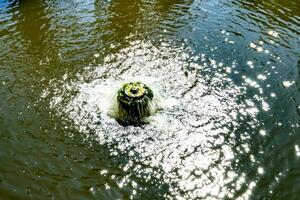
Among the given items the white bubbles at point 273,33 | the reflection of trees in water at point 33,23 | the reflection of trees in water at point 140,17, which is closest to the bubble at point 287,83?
the white bubbles at point 273,33

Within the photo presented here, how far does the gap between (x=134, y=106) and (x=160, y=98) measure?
61.9 inches

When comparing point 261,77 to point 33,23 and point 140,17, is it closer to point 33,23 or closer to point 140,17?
point 140,17

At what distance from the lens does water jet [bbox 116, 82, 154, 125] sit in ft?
44.8

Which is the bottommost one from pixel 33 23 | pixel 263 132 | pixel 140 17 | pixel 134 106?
pixel 33 23

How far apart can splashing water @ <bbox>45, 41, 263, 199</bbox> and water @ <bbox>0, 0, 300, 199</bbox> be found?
44mm

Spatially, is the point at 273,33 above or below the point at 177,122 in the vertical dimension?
above

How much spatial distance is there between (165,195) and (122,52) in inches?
379

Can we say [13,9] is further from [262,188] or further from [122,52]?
[262,188]

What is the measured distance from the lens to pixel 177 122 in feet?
44.1

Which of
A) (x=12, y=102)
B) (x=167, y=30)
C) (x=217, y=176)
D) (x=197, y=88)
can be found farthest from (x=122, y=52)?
(x=217, y=176)

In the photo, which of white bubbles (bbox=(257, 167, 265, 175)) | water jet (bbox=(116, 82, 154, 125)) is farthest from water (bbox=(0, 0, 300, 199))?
water jet (bbox=(116, 82, 154, 125))

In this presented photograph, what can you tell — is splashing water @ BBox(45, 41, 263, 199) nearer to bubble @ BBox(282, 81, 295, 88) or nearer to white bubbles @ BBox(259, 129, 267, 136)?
white bubbles @ BBox(259, 129, 267, 136)

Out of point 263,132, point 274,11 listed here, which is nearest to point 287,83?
point 263,132

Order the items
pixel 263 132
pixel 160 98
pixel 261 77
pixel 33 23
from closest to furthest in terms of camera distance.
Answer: pixel 263 132 < pixel 160 98 < pixel 261 77 < pixel 33 23
